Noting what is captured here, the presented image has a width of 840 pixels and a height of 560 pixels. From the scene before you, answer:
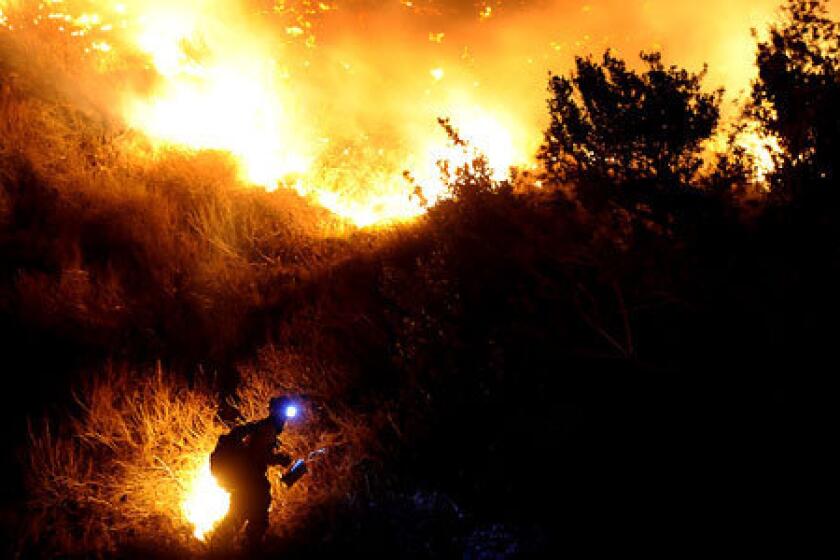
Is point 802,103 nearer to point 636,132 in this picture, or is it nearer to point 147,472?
point 636,132

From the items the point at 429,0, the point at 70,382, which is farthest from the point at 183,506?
the point at 429,0

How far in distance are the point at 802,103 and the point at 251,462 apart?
6.60m

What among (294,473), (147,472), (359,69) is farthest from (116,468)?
(359,69)

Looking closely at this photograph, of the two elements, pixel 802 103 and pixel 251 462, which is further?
pixel 802 103

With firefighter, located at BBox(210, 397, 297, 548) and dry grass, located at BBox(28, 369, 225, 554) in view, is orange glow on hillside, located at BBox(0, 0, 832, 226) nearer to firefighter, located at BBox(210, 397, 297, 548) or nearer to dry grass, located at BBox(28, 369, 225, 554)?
dry grass, located at BBox(28, 369, 225, 554)

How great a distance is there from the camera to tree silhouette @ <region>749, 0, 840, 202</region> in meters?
5.34

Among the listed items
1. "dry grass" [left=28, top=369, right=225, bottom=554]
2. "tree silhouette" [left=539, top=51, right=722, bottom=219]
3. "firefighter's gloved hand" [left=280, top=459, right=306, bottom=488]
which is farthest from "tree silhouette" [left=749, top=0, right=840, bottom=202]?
"dry grass" [left=28, top=369, right=225, bottom=554]

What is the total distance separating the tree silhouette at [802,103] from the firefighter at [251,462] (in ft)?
17.1

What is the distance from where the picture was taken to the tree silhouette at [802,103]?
5336 millimetres

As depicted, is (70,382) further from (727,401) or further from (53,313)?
(727,401)

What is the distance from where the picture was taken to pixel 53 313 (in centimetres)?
750

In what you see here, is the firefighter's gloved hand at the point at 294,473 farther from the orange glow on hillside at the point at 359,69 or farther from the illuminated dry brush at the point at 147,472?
the orange glow on hillside at the point at 359,69

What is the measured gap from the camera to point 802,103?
5.91 m

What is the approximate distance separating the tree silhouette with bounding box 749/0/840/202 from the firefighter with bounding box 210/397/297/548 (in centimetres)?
521
